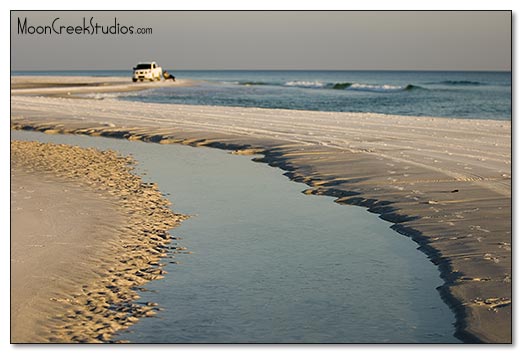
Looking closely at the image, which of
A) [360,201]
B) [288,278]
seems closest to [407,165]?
[360,201]

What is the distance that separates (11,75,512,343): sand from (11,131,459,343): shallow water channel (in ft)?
1.12

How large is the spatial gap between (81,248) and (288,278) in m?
2.70

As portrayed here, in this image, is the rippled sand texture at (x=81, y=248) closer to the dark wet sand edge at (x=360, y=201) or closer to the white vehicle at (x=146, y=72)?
the dark wet sand edge at (x=360, y=201)

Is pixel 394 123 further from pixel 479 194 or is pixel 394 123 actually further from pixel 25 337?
pixel 25 337

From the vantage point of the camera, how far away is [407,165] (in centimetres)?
1554

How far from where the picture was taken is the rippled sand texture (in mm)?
6973

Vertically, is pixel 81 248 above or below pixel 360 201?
below

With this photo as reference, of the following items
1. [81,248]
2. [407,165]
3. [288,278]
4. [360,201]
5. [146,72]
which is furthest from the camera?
[146,72]

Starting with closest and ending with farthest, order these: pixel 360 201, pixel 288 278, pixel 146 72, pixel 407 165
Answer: pixel 288 278 < pixel 360 201 < pixel 407 165 < pixel 146 72

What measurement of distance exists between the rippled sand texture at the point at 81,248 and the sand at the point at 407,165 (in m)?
3.18

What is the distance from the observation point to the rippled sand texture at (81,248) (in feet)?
22.9

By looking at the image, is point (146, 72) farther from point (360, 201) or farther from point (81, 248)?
point (81, 248)

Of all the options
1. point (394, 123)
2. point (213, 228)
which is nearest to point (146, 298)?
point (213, 228)

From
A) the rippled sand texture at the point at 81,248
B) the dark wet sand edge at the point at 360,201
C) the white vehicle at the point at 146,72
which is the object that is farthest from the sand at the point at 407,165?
the white vehicle at the point at 146,72
